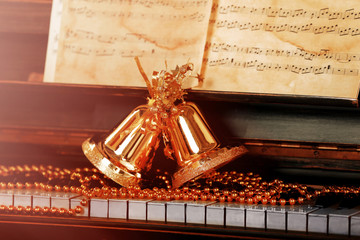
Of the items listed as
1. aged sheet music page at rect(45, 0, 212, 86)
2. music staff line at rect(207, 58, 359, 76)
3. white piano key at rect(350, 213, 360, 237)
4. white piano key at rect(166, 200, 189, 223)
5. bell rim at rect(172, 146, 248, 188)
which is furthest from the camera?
aged sheet music page at rect(45, 0, 212, 86)

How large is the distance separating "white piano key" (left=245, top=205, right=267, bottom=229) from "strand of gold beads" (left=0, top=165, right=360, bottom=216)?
0.30ft

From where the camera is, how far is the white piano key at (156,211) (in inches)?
50.0

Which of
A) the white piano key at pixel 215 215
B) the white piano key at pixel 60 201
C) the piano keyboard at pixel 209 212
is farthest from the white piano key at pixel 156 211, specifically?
the white piano key at pixel 60 201

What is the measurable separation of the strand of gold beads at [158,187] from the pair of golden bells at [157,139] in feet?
0.19

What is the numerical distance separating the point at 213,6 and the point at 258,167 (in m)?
0.53

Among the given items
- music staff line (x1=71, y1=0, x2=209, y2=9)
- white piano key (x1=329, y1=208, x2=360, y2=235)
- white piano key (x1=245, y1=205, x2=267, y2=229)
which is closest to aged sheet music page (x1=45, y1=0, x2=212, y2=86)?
music staff line (x1=71, y1=0, x2=209, y2=9)

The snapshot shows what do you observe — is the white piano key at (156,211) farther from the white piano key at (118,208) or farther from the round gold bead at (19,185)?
the round gold bead at (19,185)

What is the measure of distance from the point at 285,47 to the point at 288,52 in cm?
2

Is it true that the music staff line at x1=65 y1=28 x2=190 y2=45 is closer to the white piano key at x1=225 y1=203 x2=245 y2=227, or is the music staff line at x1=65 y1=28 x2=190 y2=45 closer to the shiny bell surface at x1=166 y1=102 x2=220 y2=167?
the shiny bell surface at x1=166 y1=102 x2=220 y2=167

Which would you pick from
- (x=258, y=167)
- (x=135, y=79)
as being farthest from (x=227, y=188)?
(x=135, y=79)

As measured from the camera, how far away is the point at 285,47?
62.1 inches

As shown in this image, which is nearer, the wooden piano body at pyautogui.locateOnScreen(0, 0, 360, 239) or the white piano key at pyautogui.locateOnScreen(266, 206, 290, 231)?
the white piano key at pyautogui.locateOnScreen(266, 206, 290, 231)

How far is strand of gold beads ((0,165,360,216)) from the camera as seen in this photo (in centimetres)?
133

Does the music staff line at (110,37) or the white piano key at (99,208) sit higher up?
the music staff line at (110,37)
